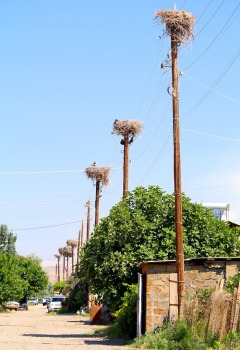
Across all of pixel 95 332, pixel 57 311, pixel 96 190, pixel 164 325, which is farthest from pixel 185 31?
pixel 57 311

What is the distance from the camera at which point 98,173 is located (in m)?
52.1

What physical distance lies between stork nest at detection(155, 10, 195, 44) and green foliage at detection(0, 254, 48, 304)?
2166 inches

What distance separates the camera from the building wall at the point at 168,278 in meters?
25.6

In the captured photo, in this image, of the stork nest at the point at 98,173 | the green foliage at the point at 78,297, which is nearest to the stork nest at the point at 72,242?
the green foliage at the point at 78,297

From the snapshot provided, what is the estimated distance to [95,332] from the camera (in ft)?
111

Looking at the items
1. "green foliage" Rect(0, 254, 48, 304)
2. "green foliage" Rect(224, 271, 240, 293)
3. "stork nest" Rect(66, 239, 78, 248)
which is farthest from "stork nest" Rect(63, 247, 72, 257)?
"green foliage" Rect(224, 271, 240, 293)

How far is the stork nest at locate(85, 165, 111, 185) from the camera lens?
5178 centimetres

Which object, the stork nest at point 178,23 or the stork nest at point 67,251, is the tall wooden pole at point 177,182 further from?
the stork nest at point 67,251

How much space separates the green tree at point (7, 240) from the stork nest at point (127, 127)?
9715 cm

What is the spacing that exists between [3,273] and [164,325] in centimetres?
5531

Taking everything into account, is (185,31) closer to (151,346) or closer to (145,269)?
(145,269)

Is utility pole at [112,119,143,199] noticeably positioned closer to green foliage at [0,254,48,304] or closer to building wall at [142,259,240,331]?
building wall at [142,259,240,331]

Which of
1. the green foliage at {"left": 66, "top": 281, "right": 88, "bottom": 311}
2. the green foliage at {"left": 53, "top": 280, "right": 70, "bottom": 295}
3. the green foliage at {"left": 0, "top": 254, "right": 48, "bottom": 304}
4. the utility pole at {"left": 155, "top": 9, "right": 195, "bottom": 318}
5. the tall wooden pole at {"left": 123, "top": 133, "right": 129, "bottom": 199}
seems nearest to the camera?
the utility pole at {"left": 155, "top": 9, "right": 195, "bottom": 318}

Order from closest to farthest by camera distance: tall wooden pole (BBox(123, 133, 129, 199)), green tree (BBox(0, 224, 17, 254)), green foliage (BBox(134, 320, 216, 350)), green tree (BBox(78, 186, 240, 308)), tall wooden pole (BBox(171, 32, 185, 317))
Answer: green foliage (BBox(134, 320, 216, 350))
tall wooden pole (BBox(171, 32, 185, 317))
green tree (BBox(78, 186, 240, 308))
tall wooden pole (BBox(123, 133, 129, 199))
green tree (BBox(0, 224, 17, 254))
